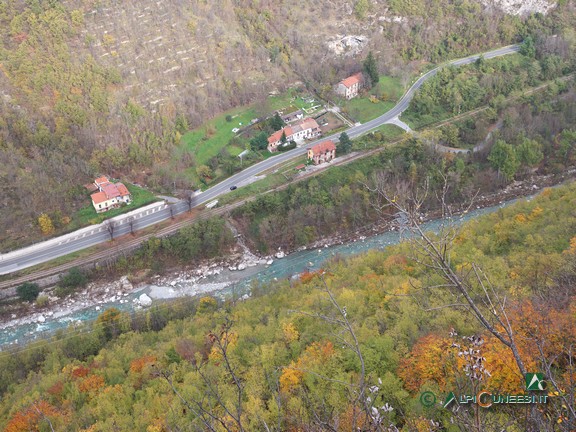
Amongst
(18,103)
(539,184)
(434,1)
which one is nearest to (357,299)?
(539,184)

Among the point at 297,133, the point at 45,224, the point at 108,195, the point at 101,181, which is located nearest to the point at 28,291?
the point at 45,224

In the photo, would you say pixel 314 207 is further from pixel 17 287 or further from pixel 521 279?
pixel 17 287

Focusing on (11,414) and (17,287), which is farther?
(17,287)

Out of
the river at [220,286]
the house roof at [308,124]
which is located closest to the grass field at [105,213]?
the river at [220,286]

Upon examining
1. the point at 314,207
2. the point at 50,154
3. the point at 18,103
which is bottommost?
the point at 314,207

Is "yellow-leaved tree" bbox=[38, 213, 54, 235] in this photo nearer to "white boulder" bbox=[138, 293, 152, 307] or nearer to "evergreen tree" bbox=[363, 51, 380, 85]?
"white boulder" bbox=[138, 293, 152, 307]

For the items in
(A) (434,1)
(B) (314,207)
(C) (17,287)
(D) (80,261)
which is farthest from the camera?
(A) (434,1)

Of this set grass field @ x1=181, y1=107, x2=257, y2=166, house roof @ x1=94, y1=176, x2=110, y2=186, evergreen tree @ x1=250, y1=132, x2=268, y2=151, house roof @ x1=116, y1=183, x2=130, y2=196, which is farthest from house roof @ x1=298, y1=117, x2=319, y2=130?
house roof @ x1=94, y1=176, x2=110, y2=186
